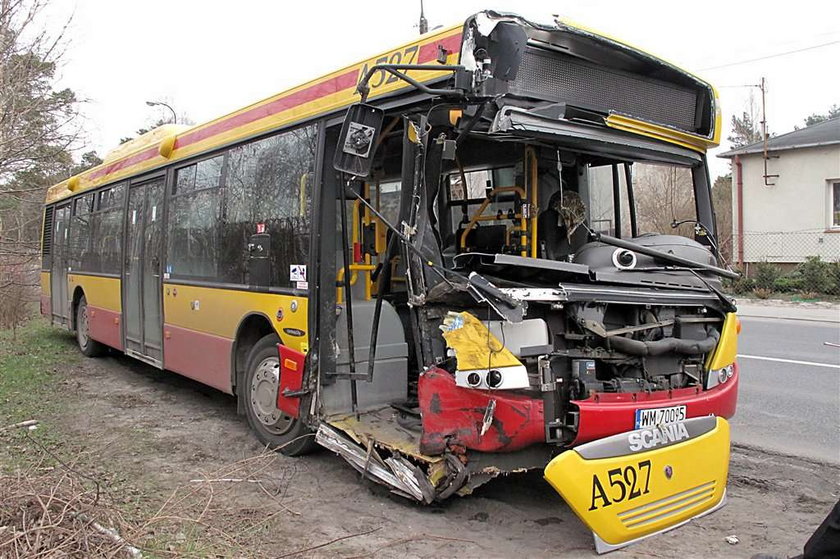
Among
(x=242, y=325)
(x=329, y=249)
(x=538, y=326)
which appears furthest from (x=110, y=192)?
(x=538, y=326)

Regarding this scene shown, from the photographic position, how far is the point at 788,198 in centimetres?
→ 2302

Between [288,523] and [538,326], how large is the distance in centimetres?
207

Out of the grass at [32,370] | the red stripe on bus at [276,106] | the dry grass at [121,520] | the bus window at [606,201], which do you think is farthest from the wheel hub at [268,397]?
the bus window at [606,201]

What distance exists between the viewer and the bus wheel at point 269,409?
19.1ft

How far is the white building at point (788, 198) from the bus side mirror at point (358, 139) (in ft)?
70.8

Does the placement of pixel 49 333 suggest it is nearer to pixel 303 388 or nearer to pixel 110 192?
pixel 110 192

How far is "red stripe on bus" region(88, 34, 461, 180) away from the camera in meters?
4.52

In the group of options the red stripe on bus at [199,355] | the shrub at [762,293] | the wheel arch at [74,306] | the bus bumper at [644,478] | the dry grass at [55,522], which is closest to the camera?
the dry grass at [55,522]

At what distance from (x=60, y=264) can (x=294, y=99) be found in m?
9.56

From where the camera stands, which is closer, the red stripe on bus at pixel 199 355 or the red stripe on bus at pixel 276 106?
the red stripe on bus at pixel 276 106

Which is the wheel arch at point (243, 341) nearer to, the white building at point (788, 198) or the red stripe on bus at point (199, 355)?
the red stripe on bus at point (199, 355)

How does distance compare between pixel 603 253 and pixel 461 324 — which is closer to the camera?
pixel 461 324

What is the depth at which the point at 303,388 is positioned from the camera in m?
5.42

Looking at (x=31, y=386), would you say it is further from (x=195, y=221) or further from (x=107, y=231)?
(x=195, y=221)
